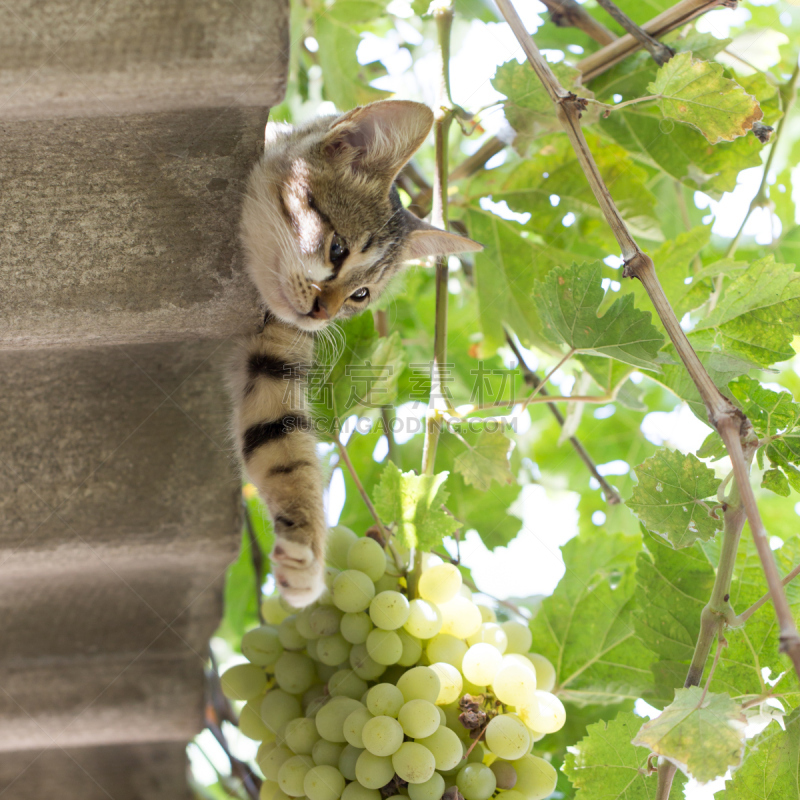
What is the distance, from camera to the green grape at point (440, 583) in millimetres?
805

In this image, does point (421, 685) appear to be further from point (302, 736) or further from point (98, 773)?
point (98, 773)

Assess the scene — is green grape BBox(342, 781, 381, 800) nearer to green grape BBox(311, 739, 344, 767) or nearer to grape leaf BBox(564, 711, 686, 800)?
green grape BBox(311, 739, 344, 767)

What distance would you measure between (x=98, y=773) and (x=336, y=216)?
1079 millimetres

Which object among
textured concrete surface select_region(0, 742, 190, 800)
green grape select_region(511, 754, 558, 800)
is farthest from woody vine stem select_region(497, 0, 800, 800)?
textured concrete surface select_region(0, 742, 190, 800)

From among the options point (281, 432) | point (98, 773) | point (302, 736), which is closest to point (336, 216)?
point (281, 432)

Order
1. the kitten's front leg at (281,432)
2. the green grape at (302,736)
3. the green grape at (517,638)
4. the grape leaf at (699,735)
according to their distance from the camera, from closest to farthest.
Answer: the grape leaf at (699,735) < the green grape at (302,736) < the green grape at (517,638) < the kitten's front leg at (281,432)

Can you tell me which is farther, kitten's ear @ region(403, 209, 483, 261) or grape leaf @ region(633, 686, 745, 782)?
kitten's ear @ region(403, 209, 483, 261)

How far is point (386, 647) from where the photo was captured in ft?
2.53

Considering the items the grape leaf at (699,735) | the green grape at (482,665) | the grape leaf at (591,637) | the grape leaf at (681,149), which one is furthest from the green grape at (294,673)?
the grape leaf at (681,149)

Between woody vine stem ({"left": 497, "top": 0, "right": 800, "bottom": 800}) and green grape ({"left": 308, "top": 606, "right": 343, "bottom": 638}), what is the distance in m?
0.40

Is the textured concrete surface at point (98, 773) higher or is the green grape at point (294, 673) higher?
the green grape at point (294, 673)

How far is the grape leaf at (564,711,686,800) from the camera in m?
0.71

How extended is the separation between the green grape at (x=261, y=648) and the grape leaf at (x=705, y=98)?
84 cm

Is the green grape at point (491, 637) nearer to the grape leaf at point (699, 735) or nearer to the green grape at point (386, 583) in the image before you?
the green grape at point (386, 583)
